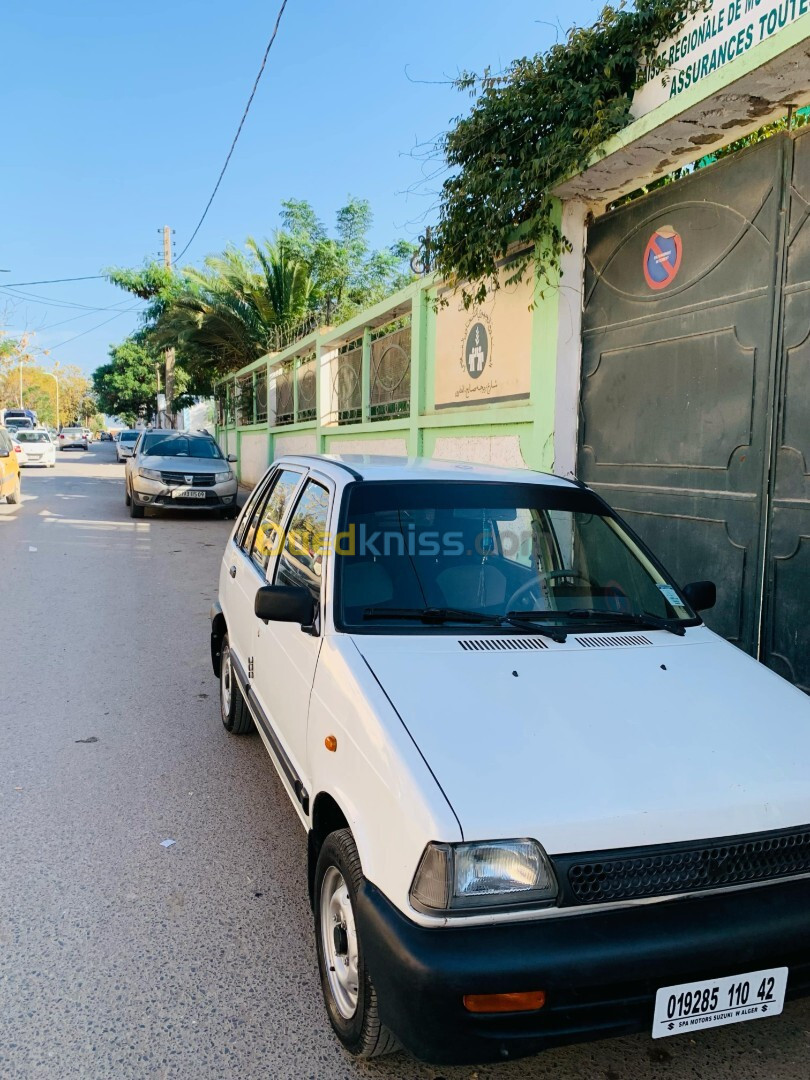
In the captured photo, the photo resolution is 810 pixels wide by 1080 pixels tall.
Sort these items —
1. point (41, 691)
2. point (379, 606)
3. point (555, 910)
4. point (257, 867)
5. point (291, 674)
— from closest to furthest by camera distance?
point (555, 910) → point (379, 606) → point (291, 674) → point (257, 867) → point (41, 691)

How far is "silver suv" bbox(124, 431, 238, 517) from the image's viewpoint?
50.8 feet

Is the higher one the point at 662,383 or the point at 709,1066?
the point at 662,383

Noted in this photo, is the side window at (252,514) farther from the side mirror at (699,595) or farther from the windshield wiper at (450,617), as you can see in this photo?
the side mirror at (699,595)

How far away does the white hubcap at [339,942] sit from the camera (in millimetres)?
2318

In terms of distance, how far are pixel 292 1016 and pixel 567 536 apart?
6.83 feet

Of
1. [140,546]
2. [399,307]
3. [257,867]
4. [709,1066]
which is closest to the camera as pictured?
[709,1066]

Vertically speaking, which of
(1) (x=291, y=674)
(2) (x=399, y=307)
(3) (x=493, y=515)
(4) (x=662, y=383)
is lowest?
(1) (x=291, y=674)

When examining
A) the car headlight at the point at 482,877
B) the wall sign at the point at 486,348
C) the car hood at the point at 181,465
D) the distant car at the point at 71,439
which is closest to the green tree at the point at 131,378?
the distant car at the point at 71,439

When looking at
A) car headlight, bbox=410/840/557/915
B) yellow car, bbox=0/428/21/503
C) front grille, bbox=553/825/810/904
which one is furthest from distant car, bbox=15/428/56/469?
front grille, bbox=553/825/810/904

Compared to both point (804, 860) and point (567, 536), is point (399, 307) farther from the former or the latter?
point (804, 860)

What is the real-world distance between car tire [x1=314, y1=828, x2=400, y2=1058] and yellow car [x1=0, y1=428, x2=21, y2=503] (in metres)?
15.7

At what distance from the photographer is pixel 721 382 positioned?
561 cm

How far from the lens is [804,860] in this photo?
7.16ft

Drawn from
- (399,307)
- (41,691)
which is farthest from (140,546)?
(41,691)
